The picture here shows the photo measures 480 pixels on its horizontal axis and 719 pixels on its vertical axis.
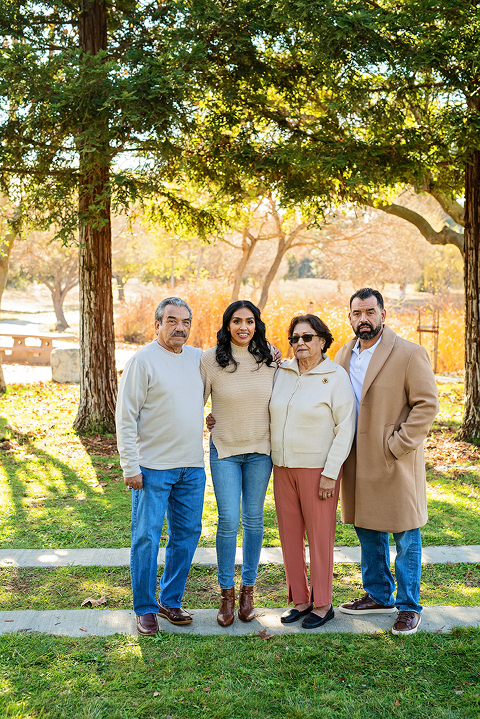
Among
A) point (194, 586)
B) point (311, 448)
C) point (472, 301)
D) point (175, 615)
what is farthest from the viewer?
point (472, 301)

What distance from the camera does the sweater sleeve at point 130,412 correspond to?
3.52 meters

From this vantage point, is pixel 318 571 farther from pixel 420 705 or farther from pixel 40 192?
pixel 40 192

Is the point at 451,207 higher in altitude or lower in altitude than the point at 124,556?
higher

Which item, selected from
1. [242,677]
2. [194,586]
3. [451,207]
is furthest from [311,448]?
[451,207]

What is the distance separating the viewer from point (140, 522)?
3.64 metres

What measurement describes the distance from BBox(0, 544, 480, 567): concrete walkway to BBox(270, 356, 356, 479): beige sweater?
1.57 m

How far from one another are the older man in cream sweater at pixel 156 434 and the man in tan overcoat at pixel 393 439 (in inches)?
38.3

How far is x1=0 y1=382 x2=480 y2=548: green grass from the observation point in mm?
5453

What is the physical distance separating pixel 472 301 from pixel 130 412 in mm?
6406

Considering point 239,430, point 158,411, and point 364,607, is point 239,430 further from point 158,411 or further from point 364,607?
point 364,607

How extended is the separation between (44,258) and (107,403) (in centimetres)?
2480

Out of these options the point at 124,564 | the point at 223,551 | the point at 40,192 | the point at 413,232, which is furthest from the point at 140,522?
the point at 413,232

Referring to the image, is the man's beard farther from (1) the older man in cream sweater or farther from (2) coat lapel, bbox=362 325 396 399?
(1) the older man in cream sweater

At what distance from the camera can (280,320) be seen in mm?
16500
